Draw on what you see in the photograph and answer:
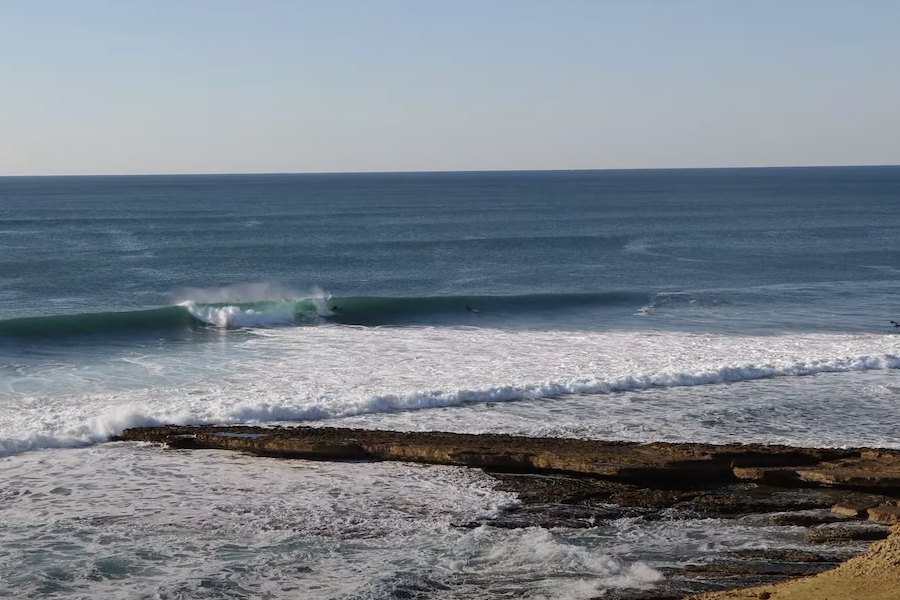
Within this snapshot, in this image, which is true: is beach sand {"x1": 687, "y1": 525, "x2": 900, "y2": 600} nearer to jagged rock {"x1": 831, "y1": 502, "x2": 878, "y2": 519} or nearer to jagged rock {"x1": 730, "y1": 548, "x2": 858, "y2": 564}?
jagged rock {"x1": 730, "y1": 548, "x2": 858, "y2": 564}

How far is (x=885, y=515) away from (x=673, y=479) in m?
3.03

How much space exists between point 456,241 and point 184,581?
49.8 meters

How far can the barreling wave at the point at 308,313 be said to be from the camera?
31156 mm

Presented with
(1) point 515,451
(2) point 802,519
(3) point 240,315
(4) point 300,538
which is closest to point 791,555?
(2) point 802,519

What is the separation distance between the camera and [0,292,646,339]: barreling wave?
31156mm

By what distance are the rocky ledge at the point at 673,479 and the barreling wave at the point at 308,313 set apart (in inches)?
551

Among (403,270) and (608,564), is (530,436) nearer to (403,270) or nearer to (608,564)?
(608,564)

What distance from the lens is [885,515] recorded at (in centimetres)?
1388

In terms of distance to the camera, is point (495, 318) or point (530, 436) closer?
point (530, 436)

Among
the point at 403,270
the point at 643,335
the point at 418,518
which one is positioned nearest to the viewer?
the point at 418,518

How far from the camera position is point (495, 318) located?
34.4 m

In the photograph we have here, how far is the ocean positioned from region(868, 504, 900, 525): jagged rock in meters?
1.34

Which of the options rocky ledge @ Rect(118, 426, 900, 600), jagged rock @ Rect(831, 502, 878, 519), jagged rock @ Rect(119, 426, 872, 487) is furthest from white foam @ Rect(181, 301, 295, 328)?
jagged rock @ Rect(831, 502, 878, 519)

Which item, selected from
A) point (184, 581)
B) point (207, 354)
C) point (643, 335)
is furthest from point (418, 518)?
point (643, 335)
